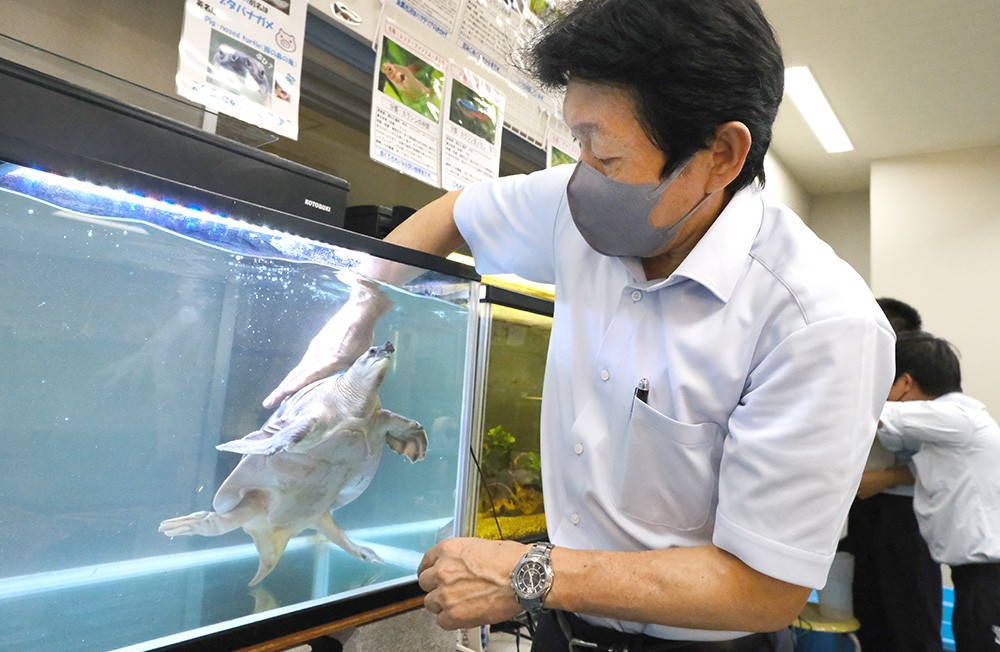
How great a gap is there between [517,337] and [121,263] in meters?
1.11

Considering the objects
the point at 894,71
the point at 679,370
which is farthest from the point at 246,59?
the point at 894,71

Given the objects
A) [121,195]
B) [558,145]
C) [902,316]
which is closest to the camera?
[121,195]

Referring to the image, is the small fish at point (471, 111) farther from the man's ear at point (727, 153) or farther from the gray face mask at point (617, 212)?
the man's ear at point (727, 153)

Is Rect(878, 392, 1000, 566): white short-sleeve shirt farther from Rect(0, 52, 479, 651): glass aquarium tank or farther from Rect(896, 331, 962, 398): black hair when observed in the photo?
Rect(0, 52, 479, 651): glass aquarium tank

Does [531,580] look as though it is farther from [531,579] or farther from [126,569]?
[126,569]

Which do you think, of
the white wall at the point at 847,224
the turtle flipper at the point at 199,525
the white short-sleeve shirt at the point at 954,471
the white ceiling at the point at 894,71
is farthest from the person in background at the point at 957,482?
the white wall at the point at 847,224

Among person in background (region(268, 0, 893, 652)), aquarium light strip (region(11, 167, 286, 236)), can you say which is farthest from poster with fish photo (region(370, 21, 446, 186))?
aquarium light strip (region(11, 167, 286, 236))

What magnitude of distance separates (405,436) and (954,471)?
229 cm

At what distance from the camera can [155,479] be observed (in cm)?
77

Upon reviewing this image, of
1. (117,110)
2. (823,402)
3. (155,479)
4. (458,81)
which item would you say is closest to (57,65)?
(117,110)

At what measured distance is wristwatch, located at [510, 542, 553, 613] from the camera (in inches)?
30.1

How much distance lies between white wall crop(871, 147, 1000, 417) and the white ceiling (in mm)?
158

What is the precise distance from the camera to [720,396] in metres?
0.84

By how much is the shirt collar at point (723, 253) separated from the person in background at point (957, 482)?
199 cm
